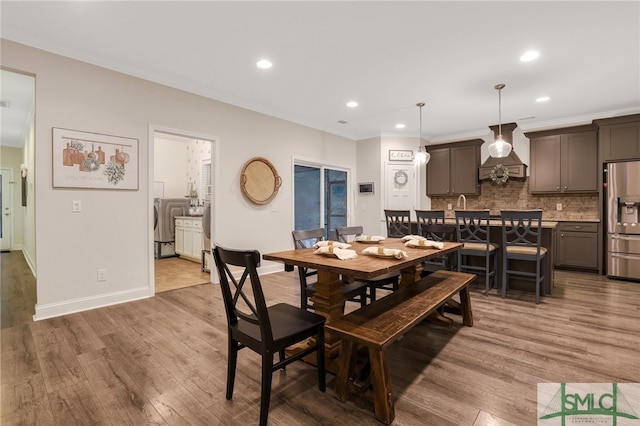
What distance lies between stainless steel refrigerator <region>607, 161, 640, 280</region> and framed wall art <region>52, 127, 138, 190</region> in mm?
6649

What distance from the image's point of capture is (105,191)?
3.29 meters

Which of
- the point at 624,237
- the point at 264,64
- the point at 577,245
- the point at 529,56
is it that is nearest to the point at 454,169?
the point at 577,245

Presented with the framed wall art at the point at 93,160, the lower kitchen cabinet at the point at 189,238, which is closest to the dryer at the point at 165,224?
the lower kitchen cabinet at the point at 189,238

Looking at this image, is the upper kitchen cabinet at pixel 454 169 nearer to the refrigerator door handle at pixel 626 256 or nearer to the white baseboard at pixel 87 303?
the refrigerator door handle at pixel 626 256

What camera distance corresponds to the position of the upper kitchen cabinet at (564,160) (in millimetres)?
5008

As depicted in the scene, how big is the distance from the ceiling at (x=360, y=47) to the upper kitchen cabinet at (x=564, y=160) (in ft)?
1.95

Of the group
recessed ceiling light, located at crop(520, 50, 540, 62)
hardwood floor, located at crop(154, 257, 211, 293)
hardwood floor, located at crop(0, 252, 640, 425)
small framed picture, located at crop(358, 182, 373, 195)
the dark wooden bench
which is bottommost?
hardwood floor, located at crop(0, 252, 640, 425)

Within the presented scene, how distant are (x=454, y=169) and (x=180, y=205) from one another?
6010 mm

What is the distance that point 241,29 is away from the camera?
106 inches

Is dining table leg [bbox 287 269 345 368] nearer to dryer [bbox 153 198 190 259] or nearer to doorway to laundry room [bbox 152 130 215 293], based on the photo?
doorway to laundry room [bbox 152 130 215 293]

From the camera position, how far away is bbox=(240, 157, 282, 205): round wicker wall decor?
4.54 metres

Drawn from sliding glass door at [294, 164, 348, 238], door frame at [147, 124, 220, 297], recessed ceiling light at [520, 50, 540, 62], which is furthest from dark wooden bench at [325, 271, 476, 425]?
sliding glass door at [294, 164, 348, 238]

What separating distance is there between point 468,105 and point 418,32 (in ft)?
8.06

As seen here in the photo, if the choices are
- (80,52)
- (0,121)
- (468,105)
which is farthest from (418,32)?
(0,121)
